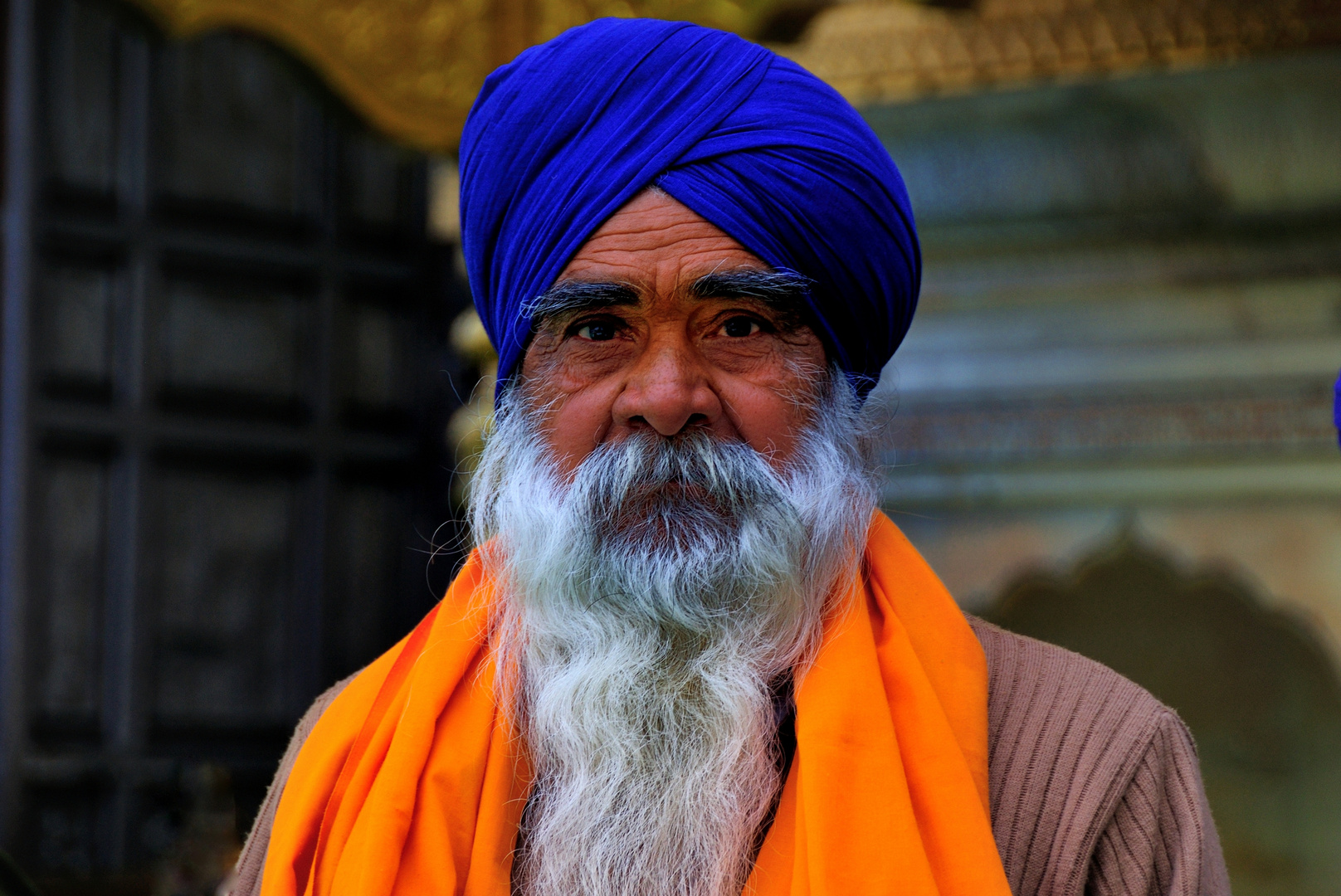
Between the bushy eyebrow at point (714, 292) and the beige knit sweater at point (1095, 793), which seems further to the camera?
the bushy eyebrow at point (714, 292)

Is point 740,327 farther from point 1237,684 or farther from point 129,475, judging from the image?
point 129,475

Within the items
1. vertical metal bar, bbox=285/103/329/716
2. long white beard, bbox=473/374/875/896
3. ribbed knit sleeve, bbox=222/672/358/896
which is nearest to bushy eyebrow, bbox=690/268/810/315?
long white beard, bbox=473/374/875/896

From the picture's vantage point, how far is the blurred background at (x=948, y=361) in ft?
10.2

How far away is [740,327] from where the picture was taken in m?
1.47

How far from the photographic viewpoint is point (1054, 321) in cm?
331

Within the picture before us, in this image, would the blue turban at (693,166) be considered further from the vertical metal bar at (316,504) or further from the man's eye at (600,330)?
the vertical metal bar at (316,504)

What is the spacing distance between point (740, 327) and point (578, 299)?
16 cm

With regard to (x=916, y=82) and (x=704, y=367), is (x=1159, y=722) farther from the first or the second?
(x=916, y=82)

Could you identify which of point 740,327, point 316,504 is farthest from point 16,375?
point 740,327

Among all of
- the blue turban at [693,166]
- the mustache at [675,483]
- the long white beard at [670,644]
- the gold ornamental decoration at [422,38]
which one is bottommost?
the long white beard at [670,644]

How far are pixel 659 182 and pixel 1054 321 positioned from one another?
2.04 meters

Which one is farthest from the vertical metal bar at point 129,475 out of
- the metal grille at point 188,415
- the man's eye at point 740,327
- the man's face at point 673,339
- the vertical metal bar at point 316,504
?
the man's eye at point 740,327

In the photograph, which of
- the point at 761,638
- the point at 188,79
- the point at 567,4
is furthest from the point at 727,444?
the point at 188,79

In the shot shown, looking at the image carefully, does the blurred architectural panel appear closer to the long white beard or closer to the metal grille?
the metal grille
